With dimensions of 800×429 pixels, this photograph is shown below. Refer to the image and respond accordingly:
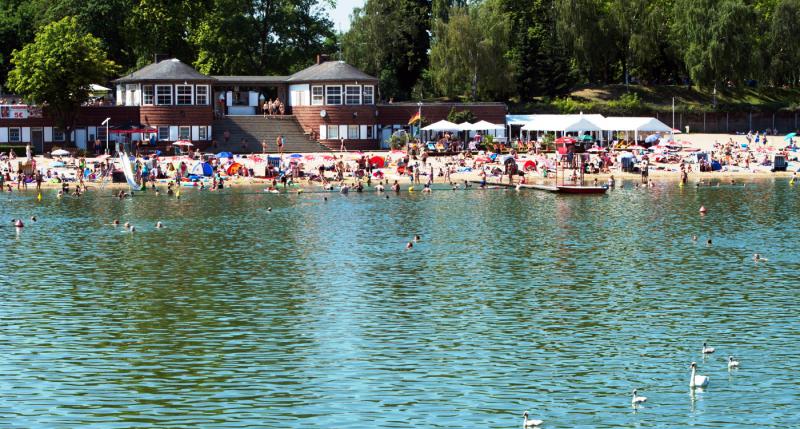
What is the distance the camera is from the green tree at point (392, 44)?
13138 cm

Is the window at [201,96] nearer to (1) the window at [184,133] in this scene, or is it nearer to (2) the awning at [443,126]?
(1) the window at [184,133]

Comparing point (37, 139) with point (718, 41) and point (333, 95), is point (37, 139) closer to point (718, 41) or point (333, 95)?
point (333, 95)

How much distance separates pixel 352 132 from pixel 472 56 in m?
20.9

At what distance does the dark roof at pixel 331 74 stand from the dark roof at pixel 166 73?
352 inches

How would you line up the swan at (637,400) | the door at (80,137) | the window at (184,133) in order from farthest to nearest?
the window at (184,133) < the door at (80,137) < the swan at (637,400)

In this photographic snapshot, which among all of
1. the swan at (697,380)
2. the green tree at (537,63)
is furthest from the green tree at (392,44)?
the swan at (697,380)

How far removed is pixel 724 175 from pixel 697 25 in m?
36.0

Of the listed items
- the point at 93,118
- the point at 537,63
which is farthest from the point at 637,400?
the point at 537,63

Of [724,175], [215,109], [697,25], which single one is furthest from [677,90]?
[215,109]

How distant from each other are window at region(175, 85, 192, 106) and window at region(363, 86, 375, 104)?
15919 millimetres

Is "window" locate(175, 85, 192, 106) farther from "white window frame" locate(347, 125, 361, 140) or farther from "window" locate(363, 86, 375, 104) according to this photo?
"window" locate(363, 86, 375, 104)

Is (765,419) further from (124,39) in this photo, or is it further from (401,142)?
(124,39)

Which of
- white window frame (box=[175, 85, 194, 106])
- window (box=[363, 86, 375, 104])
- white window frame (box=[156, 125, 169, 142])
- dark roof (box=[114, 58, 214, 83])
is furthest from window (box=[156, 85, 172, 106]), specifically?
window (box=[363, 86, 375, 104])

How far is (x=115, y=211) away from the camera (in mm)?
73000
